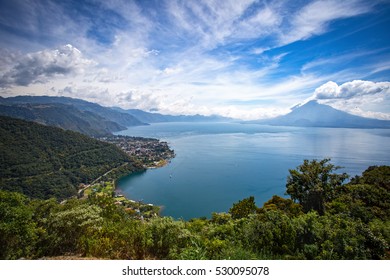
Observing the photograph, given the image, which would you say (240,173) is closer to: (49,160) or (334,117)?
(334,117)

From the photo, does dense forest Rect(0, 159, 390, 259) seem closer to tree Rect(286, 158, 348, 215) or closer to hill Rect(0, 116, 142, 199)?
tree Rect(286, 158, 348, 215)

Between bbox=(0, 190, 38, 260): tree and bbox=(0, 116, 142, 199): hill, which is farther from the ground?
bbox=(0, 190, 38, 260): tree

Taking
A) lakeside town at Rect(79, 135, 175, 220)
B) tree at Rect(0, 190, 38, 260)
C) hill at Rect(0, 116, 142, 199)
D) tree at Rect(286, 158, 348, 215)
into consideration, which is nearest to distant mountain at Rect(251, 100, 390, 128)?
tree at Rect(286, 158, 348, 215)

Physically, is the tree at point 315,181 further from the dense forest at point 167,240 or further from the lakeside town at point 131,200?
the lakeside town at point 131,200

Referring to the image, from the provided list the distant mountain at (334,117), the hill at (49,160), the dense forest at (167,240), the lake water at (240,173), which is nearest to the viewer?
the dense forest at (167,240)

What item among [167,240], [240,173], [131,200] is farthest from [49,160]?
[167,240]

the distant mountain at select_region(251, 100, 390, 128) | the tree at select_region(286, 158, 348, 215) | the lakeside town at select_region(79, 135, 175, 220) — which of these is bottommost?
the lakeside town at select_region(79, 135, 175, 220)

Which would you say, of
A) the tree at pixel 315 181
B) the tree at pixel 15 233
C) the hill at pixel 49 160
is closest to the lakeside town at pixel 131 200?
the tree at pixel 15 233

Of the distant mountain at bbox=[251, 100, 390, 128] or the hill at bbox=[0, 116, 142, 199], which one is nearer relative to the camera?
the distant mountain at bbox=[251, 100, 390, 128]
